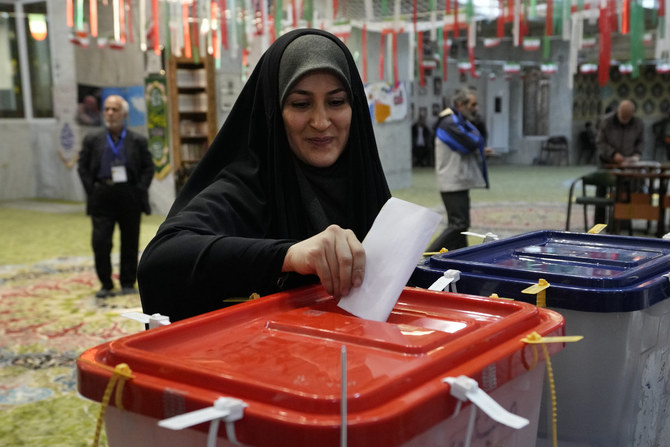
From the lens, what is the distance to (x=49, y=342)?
4.05m

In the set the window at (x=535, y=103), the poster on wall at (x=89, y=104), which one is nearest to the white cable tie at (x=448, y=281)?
the poster on wall at (x=89, y=104)

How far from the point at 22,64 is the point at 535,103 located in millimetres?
13432

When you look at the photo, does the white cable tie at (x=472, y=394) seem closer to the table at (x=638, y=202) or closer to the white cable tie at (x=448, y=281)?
the white cable tie at (x=448, y=281)

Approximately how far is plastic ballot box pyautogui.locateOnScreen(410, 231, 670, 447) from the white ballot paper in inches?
11.5

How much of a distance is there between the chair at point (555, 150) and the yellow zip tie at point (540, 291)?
18.6 meters

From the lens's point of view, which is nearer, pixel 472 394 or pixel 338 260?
pixel 472 394

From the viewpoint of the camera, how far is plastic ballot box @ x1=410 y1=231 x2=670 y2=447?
123cm

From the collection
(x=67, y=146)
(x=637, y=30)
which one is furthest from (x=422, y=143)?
(x=637, y=30)

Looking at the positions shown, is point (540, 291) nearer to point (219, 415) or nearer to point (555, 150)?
point (219, 415)

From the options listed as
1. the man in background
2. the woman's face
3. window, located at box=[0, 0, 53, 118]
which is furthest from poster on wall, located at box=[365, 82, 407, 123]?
the woman's face

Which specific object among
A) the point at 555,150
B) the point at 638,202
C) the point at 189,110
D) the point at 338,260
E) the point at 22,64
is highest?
the point at 22,64

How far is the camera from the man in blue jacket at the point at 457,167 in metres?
5.57

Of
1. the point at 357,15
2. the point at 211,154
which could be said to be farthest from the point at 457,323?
the point at 357,15

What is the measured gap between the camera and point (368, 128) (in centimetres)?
158
